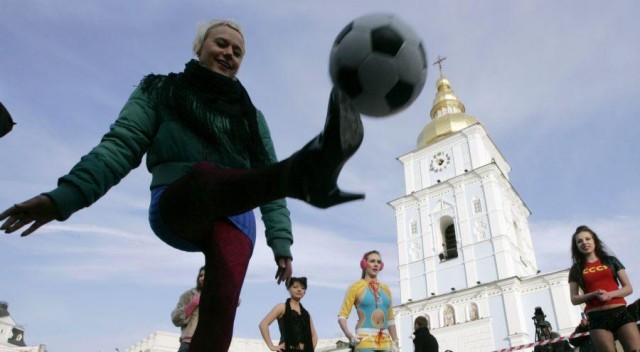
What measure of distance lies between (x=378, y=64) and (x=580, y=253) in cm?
396

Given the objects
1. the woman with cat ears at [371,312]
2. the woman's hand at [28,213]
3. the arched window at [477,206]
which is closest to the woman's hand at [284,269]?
the woman's hand at [28,213]

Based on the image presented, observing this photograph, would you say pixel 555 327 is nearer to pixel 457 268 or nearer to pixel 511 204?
pixel 457 268

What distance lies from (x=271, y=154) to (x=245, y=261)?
2.38 ft

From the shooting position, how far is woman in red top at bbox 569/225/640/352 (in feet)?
13.7

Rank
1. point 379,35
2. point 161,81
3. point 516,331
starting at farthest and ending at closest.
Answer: point 516,331 → point 161,81 → point 379,35

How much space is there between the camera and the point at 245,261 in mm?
1874

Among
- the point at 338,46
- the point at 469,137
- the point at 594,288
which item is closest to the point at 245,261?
the point at 338,46

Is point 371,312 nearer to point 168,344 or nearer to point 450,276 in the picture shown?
point 450,276

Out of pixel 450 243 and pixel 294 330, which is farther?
pixel 450 243

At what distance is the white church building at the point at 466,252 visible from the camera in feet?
85.4

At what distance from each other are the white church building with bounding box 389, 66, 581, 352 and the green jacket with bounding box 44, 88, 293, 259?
26675 mm

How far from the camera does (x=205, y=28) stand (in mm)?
2326

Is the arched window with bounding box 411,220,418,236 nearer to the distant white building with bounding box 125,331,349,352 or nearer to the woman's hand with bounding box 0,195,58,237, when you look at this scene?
the distant white building with bounding box 125,331,349,352

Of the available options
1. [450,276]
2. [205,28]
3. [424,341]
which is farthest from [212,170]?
[450,276]
